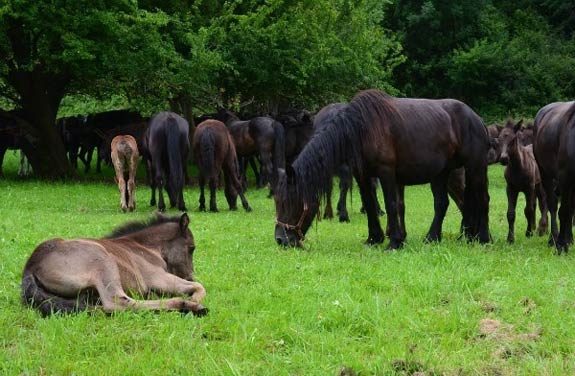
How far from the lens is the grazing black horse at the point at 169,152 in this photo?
16.4 m

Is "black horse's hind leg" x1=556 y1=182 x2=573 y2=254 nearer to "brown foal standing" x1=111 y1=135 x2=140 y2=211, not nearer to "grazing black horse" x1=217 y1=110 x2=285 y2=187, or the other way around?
"brown foal standing" x1=111 y1=135 x2=140 y2=211

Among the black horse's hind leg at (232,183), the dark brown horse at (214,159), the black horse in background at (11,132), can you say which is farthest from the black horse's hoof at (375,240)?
the black horse in background at (11,132)

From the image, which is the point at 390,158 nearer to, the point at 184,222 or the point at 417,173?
the point at 417,173

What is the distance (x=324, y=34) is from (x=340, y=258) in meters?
16.7

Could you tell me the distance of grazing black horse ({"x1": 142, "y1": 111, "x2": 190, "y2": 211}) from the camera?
53.9 ft

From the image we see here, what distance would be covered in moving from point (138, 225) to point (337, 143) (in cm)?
339

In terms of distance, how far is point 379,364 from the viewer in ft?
16.1

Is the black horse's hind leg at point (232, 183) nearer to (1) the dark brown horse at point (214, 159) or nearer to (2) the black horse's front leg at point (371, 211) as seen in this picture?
(1) the dark brown horse at point (214, 159)

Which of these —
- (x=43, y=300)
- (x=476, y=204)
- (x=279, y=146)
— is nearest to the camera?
(x=43, y=300)

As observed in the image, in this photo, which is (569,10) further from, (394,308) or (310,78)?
(394,308)

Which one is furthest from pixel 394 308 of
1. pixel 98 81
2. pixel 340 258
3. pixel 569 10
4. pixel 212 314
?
pixel 569 10

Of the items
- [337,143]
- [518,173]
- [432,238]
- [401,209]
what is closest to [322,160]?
[337,143]

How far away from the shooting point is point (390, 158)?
10.4 metres

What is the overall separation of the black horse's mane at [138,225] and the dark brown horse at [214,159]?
930cm
